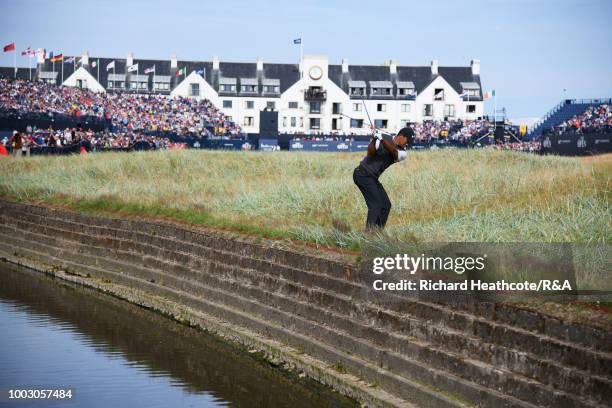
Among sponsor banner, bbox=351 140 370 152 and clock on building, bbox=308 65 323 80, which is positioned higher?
clock on building, bbox=308 65 323 80

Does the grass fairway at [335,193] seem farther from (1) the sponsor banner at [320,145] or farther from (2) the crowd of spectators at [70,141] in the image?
(1) the sponsor banner at [320,145]

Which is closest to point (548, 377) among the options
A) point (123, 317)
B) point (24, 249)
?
point (123, 317)

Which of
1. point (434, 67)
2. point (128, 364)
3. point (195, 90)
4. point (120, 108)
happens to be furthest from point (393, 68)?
point (128, 364)

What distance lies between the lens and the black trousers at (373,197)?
1383 centimetres

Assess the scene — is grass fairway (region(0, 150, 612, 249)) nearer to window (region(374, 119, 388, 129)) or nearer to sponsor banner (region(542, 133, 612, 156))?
sponsor banner (region(542, 133, 612, 156))

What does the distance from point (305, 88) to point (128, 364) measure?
87.1 metres

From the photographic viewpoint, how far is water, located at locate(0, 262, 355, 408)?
466 inches

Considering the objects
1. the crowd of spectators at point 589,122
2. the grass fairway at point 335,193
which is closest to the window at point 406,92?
the crowd of spectators at point 589,122

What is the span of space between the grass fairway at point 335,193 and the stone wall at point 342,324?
0.72 metres

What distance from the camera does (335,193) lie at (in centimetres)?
2128

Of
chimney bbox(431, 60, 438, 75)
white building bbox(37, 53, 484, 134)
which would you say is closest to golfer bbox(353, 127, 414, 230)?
white building bbox(37, 53, 484, 134)

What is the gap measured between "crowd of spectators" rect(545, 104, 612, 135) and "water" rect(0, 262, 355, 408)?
1376 inches

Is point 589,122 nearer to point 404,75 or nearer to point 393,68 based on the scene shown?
point 404,75

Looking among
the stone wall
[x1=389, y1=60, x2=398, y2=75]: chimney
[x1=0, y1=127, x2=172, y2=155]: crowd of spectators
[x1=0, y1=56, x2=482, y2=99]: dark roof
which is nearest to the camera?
the stone wall
